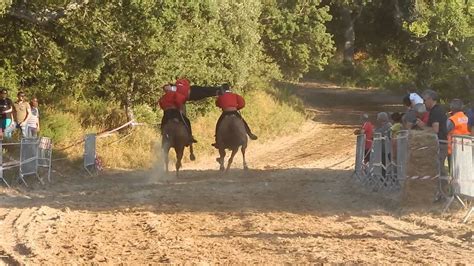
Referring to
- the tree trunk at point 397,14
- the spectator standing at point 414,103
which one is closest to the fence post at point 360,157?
the spectator standing at point 414,103

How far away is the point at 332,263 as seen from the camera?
8500 millimetres

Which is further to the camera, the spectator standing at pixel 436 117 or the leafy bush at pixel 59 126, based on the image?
the leafy bush at pixel 59 126

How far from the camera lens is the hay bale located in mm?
12438

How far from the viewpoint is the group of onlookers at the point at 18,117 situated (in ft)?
64.1

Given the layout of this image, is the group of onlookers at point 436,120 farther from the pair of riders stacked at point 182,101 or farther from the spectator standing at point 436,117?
the pair of riders stacked at point 182,101

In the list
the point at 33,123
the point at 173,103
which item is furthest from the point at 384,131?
the point at 33,123

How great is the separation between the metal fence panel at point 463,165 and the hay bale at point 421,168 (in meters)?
0.65

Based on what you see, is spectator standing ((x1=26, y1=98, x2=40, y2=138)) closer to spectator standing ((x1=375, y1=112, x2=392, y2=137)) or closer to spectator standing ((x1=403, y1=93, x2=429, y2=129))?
spectator standing ((x1=375, y1=112, x2=392, y2=137))

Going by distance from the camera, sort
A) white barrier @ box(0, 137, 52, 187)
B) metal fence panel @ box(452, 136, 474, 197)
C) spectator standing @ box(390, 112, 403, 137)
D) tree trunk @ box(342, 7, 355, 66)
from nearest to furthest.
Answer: metal fence panel @ box(452, 136, 474, 197) → spectator standing @ box(390, 112, 403, 137) → white barrier @ box(0, 137, 52, 187) → tree trunk @ box(342, 7, 355, 66)

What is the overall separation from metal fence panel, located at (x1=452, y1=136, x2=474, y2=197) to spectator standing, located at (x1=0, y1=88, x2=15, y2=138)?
12.0 m

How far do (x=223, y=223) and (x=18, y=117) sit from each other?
33.8ft

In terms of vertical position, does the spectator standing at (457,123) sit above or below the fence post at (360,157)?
above

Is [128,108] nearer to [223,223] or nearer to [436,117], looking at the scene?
[436,117]

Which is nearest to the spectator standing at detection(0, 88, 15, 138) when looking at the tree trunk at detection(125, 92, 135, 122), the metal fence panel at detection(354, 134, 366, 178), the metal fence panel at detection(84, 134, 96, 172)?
the metal fence panel at detection(84, 134, 96, 172)
